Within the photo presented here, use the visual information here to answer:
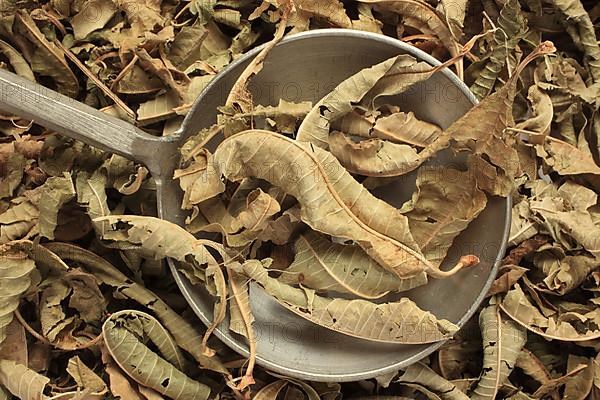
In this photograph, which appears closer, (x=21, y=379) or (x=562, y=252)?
(x=21, y=379)

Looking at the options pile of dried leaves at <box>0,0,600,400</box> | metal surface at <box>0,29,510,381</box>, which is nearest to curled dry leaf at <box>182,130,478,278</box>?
pile of dried leaves at <box>0,0,600,400</box>

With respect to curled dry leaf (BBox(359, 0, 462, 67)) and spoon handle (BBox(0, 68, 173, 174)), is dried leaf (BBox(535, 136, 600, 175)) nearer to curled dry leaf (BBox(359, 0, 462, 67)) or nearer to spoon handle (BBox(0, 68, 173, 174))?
curled dry leaf (BBox(359, 0, 462, 67))

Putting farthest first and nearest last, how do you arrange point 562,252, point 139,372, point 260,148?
point 562,252
point 139,372
point 260,148

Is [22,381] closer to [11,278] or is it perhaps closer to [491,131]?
[11,278]

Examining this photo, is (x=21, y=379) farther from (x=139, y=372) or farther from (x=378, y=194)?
(x=378, y=194)

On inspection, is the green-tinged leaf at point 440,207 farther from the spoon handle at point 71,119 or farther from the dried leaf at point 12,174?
the dried leaf at point 12,174

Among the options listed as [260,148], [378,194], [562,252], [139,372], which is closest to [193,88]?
[260,148]

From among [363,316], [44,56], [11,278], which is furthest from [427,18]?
[11,278]

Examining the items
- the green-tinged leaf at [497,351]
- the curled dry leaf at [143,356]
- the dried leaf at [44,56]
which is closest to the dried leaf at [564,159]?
the green-tinged leaf at [497,351]
